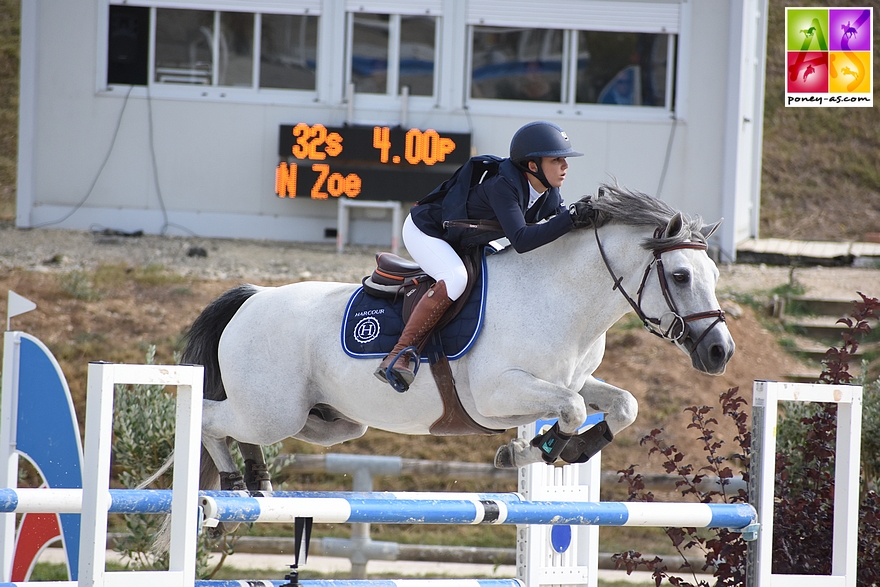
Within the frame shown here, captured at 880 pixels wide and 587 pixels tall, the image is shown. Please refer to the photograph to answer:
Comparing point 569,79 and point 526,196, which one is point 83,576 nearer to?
point 526,196

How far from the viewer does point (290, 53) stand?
36.1ft

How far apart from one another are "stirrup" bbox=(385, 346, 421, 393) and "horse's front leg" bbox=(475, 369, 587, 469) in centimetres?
25

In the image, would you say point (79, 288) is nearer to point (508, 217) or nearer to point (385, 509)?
point (508, 217)

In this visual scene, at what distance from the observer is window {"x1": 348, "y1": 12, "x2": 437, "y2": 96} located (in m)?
11.0

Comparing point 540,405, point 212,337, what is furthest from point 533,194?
point 212,337

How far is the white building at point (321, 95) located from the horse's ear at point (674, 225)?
758 cm

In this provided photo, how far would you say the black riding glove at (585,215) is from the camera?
10.8ft

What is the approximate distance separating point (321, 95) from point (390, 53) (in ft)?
3.13

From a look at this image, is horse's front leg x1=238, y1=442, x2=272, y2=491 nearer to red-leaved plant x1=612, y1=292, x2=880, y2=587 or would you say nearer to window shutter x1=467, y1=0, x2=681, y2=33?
red-leaved plant x1=612, y1=292, x2=880, y2=587

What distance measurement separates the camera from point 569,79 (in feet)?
36.3

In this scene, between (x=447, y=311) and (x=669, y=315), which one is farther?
(x=447, y=311)

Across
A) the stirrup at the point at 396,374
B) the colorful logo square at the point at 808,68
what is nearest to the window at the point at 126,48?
the colorful logo square at the point at 808,68

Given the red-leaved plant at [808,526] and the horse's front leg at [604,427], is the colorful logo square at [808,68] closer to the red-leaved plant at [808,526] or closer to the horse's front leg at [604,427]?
the red-leaved plant at [808,526]

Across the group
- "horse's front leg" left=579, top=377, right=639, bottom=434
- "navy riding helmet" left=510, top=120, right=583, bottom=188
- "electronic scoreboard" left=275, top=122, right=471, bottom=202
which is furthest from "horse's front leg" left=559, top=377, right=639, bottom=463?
"electronic scoreboard" left=275, top=122, right=471, bottom=202
